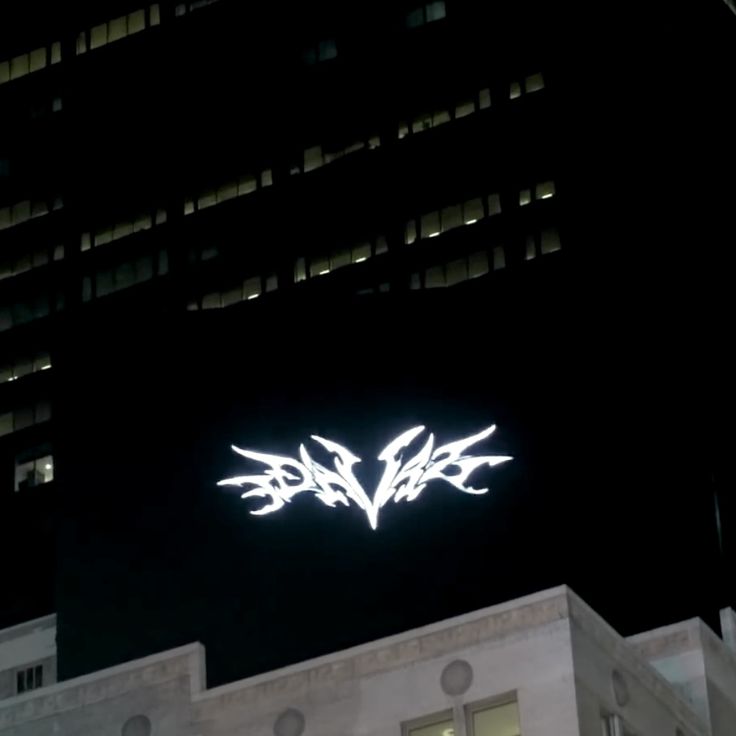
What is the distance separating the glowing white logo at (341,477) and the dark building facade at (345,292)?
2.59ft

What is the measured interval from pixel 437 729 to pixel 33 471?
92502 mm

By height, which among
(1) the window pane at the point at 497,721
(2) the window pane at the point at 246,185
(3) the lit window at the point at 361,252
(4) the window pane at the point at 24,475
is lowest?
(1) the window pane at the point at 497,721

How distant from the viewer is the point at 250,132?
15125 cm

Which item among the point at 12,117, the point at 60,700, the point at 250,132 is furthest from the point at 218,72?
the point at 60,700

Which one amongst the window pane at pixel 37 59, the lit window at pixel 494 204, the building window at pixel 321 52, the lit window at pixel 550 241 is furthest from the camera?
the window pane at pixel 37 59

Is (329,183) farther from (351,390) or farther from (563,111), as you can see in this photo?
(351,390)

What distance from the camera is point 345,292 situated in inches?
5536

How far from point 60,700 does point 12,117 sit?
98.2m

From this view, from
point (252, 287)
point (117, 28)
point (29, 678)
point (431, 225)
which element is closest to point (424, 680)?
point (29, 678)

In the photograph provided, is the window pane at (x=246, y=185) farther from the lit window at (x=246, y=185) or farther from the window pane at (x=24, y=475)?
the window pane at (x=24, y=475)

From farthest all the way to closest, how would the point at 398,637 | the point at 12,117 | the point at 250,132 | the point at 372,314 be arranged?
the point at 12,117, the point at 250,132, the point at 372,314, the point at 398,637

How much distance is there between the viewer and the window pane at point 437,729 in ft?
201

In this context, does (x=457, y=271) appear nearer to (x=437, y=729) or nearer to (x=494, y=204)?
(x=494, y=204)

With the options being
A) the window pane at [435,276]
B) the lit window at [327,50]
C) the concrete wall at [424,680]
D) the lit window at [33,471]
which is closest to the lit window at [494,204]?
the window pane at [435,276]
